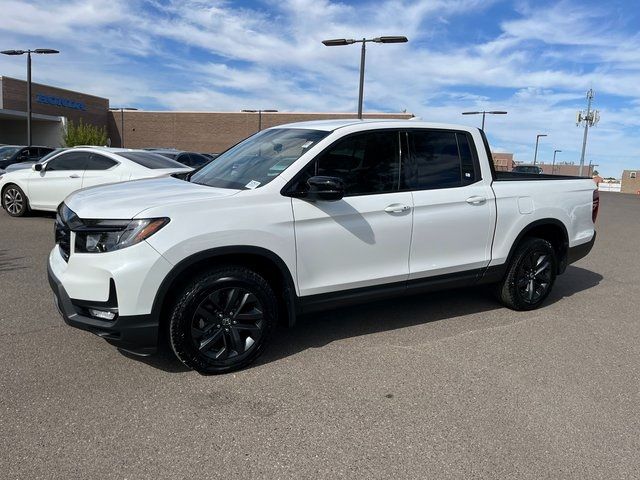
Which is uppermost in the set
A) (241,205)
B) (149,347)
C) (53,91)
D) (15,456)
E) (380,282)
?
(53,91)

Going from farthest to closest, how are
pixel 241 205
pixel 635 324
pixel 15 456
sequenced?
1. pixel 635 324
2. pixel 241 205
3. pixel 15 456

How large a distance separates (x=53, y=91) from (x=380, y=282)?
51592mm

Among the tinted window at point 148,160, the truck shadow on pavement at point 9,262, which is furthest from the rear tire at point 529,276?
the tinted window at point 148,160

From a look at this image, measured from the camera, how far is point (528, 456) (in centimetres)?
282

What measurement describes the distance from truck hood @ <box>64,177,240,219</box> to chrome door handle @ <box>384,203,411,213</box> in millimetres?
1257

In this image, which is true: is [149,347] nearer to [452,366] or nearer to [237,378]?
[237,378]

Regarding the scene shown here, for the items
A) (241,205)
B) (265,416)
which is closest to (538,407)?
(265,416)

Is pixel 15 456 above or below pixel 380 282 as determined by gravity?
below

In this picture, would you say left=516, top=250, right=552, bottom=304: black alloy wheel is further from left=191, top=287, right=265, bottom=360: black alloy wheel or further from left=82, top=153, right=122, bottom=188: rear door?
left=82, top=153, right=122, bottom=188: rear door

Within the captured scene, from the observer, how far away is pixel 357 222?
13.3 ft

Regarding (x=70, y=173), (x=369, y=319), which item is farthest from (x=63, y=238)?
(x=70, y=173)

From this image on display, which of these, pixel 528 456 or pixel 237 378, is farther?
pixel 237 378

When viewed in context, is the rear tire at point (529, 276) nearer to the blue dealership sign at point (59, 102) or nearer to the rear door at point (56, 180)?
the rear door at point (56, 180)

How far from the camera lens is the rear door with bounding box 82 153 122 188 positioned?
9820mm
